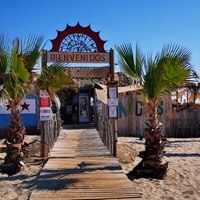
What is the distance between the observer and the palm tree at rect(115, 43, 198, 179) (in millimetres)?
6660

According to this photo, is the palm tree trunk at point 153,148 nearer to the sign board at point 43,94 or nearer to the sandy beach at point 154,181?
the sandy beach at point 154,181

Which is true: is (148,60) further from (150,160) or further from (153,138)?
(150,160)

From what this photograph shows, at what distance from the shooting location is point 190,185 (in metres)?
6.50

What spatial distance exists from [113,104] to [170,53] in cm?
254

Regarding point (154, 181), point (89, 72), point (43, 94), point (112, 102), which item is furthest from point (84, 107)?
point (154, 181)

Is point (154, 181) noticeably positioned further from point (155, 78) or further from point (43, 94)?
point (43, 94)

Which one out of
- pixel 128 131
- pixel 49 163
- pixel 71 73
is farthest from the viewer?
pixel 128 131

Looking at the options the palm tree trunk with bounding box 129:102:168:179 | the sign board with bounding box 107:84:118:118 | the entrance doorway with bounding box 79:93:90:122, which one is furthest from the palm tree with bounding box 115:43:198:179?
the entrance doorway with bounding box 79:93:90:122

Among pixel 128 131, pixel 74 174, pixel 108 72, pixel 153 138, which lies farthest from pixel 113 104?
pixel 128 131

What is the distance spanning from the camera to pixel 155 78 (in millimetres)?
6719

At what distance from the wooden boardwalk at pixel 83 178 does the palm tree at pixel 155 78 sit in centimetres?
77

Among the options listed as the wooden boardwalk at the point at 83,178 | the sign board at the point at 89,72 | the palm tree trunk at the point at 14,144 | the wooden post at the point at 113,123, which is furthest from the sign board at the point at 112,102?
the palm tree trunk at the point at 14,144

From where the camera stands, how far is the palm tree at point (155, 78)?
6660mm

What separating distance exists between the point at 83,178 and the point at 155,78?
2.44 metres
